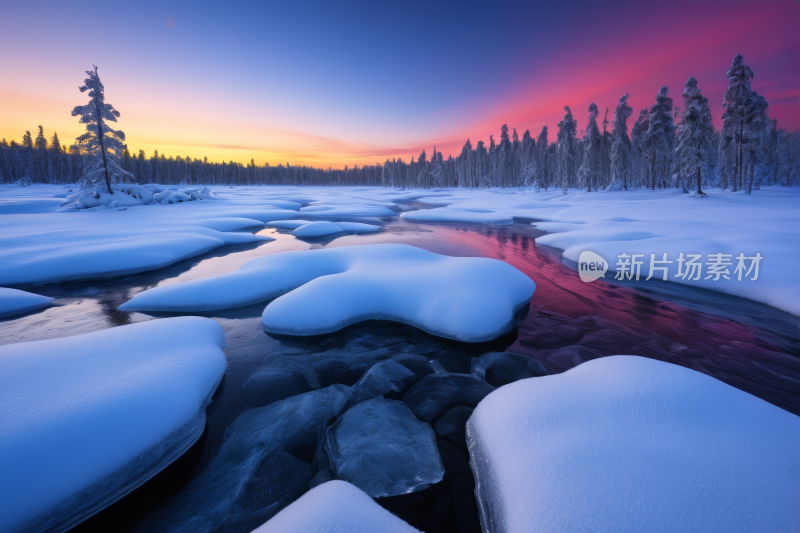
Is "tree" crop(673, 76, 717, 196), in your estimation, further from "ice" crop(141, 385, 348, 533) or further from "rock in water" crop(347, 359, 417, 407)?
"ice" crop(141, 385, 348, 533)

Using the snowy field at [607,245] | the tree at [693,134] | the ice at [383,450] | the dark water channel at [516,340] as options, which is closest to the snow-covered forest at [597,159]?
the tree at [693,134]

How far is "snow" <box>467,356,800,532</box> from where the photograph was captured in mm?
1947

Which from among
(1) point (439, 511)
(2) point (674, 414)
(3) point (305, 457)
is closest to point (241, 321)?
(3) point (305, 457)

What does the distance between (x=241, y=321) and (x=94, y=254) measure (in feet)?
23.1

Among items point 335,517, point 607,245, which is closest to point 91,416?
point 335,517

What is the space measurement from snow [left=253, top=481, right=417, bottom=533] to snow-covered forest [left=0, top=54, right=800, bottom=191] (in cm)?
3233

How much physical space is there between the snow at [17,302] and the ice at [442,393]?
341 inches

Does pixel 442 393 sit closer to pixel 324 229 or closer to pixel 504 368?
pixel 504 368

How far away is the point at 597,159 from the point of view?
47875mm

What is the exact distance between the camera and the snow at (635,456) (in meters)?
1.95

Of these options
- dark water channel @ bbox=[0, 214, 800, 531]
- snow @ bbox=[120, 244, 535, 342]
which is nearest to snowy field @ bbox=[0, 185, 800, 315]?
dark water channel @ bbox=[0, 214, 800, 531]

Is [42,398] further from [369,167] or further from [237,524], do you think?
[369,167]

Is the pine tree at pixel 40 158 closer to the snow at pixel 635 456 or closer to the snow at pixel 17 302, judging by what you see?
the snow at pixel 17 302

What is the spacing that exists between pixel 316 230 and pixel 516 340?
41.1 feet
